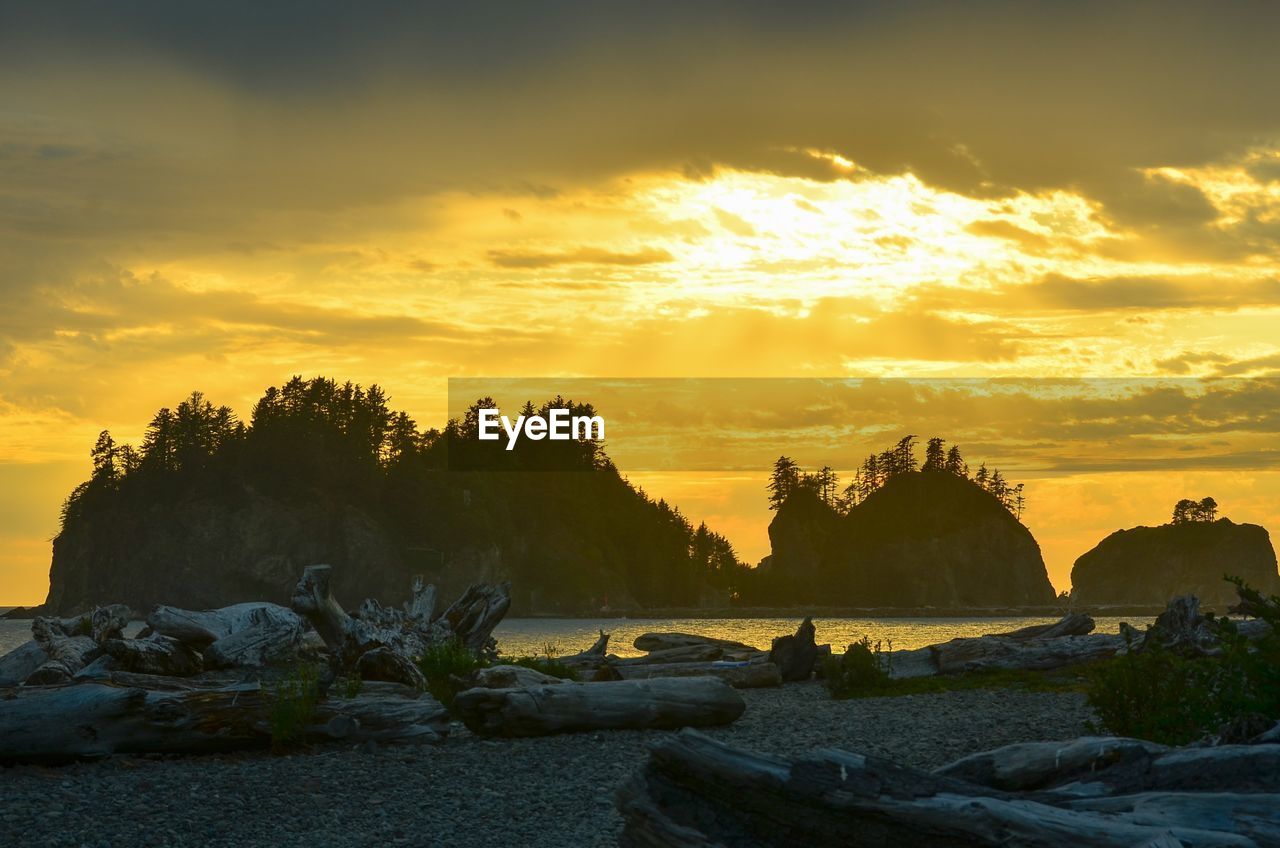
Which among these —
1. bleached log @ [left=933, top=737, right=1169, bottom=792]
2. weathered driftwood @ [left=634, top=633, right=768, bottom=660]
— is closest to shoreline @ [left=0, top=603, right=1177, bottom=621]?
weathered driftwood @ [left=634, top=633, right=768, bottom=660]

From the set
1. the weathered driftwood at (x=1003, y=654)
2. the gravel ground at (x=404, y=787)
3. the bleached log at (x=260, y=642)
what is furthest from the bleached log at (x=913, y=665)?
the bleached log at (x=260, y=642)

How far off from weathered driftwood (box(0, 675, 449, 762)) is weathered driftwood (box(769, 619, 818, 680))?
1387cm

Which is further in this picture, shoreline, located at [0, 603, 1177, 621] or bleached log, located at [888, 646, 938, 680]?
shoreline, located at [0, 603, 1177, 621]

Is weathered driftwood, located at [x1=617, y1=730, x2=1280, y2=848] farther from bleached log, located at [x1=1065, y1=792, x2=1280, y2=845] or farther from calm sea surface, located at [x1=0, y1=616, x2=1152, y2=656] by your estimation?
calm sea surface, located at [x1=0, y1=616, x2=1152, y2=656]

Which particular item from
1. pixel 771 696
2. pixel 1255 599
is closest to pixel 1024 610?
pixel 771 696

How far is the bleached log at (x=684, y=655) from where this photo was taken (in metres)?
31.6

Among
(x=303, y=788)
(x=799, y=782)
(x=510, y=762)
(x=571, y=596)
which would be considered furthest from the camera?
(x=571, y=596)

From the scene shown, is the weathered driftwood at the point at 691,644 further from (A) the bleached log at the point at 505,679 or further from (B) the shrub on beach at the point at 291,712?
(B) the shrub on beach at the point at 291,712

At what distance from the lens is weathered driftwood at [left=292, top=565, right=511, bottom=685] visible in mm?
22234

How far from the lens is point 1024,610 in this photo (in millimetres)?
199125

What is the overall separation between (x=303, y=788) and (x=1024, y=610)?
647 ft

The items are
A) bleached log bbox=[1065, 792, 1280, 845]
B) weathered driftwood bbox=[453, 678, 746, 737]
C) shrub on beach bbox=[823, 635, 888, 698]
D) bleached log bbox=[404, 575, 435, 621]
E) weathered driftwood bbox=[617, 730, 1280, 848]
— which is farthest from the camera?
shrub on beach bbox=[823, 635, 888, 698]

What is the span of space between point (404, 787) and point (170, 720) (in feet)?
Result: 12.9

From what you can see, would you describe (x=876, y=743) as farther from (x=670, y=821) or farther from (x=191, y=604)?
(x=191, y=604)
